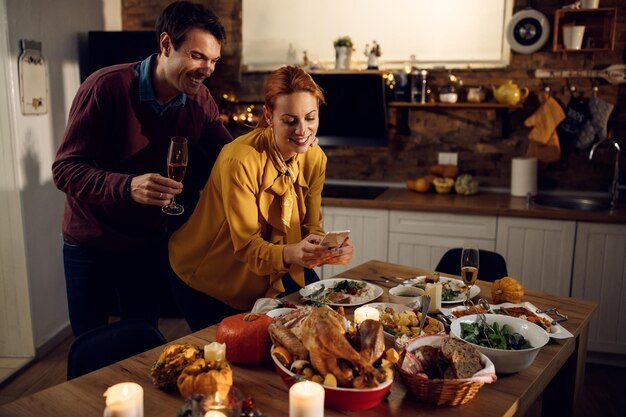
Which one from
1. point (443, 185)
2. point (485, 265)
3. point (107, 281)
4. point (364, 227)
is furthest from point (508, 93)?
point (107, 281)

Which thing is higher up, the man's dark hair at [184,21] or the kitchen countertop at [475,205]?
the man's dark hair at [184,21]

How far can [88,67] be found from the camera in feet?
13.1

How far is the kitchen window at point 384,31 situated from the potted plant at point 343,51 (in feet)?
0.43

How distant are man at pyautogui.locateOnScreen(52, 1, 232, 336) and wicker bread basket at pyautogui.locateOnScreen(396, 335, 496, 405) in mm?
976

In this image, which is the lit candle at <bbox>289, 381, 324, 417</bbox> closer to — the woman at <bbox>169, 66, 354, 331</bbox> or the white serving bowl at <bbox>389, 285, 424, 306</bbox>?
the woman at <bbox>169, 66, 354, 331</bbox>

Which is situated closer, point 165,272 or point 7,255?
point 165,272

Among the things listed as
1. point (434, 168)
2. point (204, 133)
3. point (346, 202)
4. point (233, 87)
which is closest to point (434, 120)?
point (434, 168)

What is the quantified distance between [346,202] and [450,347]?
2409 mm

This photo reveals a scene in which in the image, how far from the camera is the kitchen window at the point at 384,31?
4.05 metres

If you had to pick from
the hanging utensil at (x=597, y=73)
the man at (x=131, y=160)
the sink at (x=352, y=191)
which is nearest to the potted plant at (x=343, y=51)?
the sink at (x=352, y=191)

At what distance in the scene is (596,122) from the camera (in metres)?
3.88

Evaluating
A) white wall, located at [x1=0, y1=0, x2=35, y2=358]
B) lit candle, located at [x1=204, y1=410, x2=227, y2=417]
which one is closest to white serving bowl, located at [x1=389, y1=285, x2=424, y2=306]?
lit candle, located at [x1=204, y1=410, x2=227, y2=417]

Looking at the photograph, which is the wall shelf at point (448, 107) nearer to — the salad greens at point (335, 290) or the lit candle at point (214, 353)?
the salad greens at point (335, 290)

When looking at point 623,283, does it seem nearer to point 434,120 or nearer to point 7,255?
point 434,120
